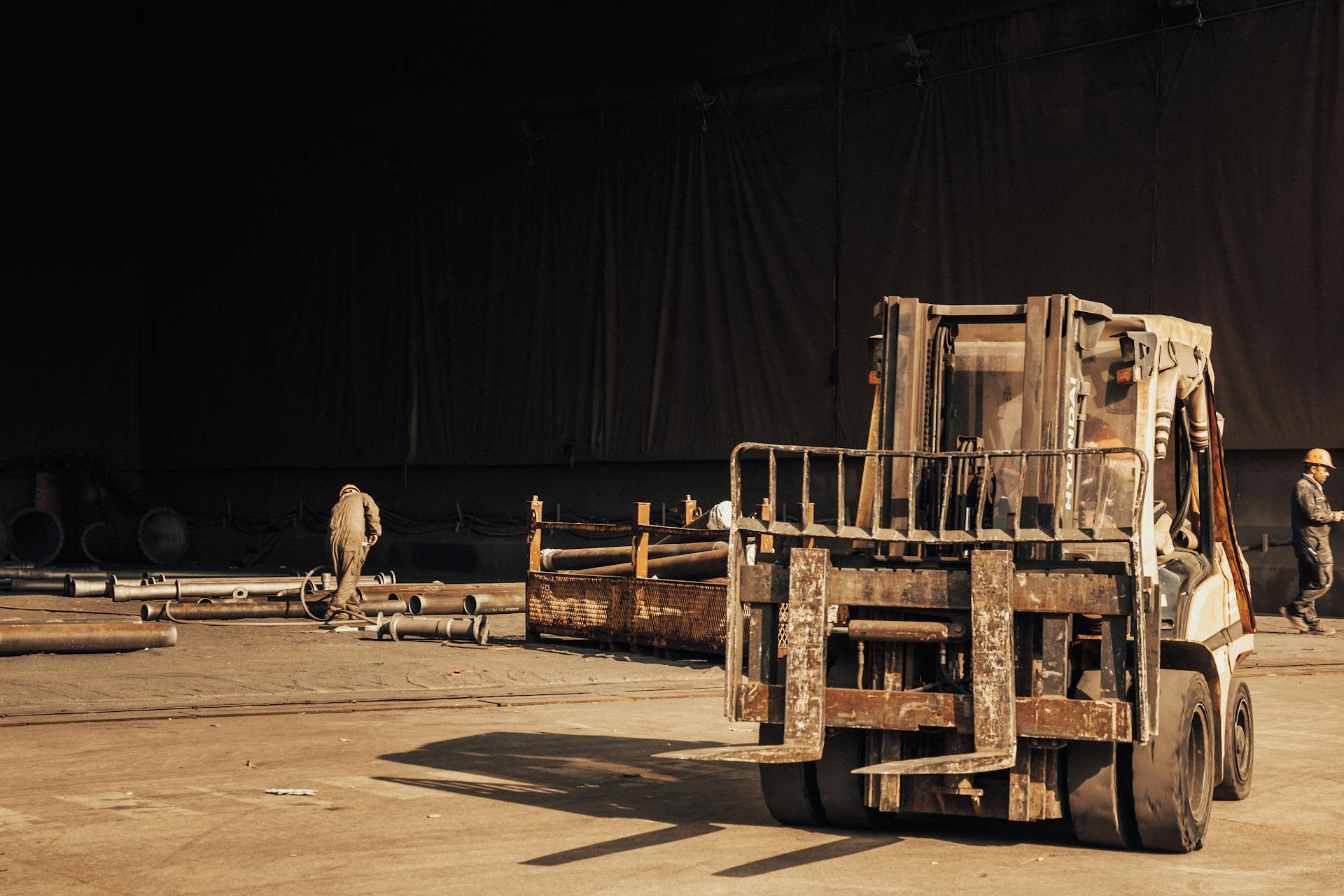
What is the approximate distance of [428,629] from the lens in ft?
60.0

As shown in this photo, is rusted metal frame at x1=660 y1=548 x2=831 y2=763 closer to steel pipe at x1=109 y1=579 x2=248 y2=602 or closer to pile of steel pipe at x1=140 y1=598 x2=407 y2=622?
pile of steel pipe at x1=140 y1=598 x2=407 y2=622

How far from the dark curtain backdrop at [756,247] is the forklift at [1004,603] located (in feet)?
46.4

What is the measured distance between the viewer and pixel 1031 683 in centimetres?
691

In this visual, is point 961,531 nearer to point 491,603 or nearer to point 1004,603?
point 1004,603

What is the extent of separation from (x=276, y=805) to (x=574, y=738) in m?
2.93

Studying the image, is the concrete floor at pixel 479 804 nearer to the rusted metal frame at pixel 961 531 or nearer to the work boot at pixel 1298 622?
the rusted metal frame at pixel 961 531

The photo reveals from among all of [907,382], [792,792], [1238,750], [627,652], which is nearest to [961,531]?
[907,382]

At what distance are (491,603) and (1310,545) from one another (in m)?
10.3

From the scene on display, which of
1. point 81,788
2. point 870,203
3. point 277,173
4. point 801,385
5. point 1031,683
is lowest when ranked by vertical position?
point 81,788

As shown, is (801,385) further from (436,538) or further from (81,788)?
(81,788)

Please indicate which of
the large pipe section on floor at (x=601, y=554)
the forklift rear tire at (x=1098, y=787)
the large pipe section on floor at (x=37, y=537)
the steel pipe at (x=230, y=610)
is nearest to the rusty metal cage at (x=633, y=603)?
the large pipe section on floor at (x=601, y=554)

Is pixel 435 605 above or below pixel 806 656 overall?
below

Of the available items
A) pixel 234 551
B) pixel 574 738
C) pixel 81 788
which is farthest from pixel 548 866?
pixel 234 551

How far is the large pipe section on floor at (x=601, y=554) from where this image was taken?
18422mm
